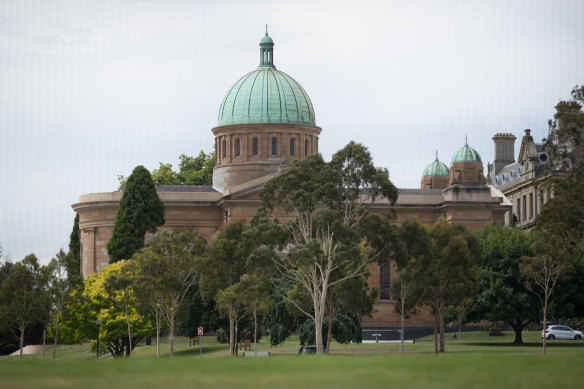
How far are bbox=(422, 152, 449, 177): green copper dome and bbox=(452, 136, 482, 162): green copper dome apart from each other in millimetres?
10807

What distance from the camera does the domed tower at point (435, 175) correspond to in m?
132

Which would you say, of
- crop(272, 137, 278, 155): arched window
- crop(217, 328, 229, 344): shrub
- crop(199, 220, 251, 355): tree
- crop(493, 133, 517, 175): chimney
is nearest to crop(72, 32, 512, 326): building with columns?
crop(272, 137, 278, 155): arched window

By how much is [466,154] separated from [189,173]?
104 feet

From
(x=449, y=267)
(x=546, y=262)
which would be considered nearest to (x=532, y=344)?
(x=546, y=262)

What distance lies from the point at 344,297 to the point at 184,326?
14754 mm

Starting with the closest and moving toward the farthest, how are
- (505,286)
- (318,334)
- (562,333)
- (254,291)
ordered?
(318,334)
(254,291)
(505,286)
(562,333)

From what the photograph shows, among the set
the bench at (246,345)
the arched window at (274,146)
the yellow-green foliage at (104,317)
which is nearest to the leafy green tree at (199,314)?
the bench at (246,345)

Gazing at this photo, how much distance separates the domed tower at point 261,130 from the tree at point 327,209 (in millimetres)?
42550

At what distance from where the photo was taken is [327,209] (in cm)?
6284

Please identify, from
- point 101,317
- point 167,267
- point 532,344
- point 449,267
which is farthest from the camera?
point 532,344

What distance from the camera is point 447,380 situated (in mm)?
30766

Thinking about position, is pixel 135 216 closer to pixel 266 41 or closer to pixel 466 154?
pixel 266 41

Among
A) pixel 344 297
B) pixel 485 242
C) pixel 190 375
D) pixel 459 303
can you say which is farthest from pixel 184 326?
pixel 190 375

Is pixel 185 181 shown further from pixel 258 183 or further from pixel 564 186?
pixel 564 186
